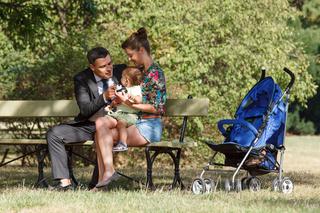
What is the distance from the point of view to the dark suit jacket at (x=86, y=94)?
328 inches

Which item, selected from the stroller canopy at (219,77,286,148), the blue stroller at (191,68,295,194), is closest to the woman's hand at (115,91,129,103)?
the blue stroller at (191,68,295,194)

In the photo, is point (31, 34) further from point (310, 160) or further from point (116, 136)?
point (310, 160)

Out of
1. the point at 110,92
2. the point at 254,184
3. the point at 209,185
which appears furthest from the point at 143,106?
the point at 254,184

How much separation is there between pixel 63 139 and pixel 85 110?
37 cm

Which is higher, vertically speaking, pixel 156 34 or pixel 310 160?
pixel 156 34

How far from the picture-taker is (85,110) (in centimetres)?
835

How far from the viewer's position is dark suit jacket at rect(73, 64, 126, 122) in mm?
8328

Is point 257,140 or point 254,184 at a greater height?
point 257,140

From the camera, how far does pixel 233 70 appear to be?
1773cm

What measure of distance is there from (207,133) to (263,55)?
282 cm

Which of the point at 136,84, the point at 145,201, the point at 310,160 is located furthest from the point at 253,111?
the point at 310,160

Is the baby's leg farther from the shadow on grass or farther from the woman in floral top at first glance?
the shadow on grass

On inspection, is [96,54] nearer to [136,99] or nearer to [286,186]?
[136,99]

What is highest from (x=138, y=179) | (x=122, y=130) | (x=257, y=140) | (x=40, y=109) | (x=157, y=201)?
(x=40, y=109)
